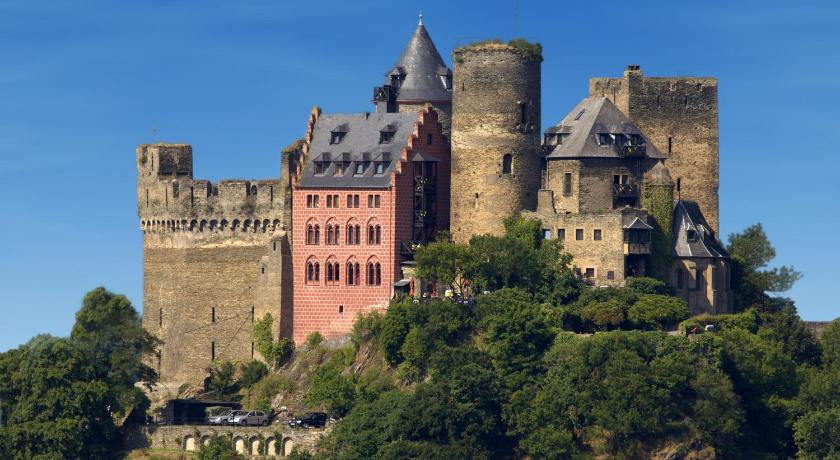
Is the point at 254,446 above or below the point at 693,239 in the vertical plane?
below

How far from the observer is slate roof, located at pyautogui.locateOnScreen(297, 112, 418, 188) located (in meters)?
157

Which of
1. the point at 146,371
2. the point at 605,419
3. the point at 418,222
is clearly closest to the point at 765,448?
the point at 605,419

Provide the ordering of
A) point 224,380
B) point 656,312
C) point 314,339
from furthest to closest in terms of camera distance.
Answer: point 224,380 < point 314,339 < point 656,312

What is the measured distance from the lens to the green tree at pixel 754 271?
521 ft

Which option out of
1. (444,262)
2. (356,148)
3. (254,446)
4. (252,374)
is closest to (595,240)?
(444,262)

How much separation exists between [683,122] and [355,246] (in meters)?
19.7

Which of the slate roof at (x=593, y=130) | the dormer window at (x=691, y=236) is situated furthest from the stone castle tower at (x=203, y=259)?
the dormer window at (x=691, y=236)

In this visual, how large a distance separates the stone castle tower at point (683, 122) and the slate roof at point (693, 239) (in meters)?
2.48

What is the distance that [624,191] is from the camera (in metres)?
155

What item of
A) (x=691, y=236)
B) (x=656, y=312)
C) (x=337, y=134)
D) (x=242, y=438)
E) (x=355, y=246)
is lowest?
(x=242, y=438)

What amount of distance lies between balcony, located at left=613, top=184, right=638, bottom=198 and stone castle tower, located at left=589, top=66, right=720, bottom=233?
193 inches

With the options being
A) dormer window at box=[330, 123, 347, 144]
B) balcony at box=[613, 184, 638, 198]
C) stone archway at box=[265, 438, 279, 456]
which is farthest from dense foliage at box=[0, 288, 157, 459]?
balcony at box=[613, 184, 638, 198]

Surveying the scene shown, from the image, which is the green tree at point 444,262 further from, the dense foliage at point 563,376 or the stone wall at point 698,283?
the stone wall at point 698,283

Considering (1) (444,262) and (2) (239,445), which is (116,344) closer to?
(2) (239,445)
